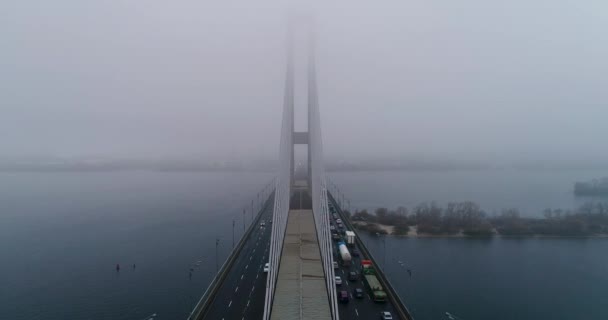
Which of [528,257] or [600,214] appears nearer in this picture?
[528,257]

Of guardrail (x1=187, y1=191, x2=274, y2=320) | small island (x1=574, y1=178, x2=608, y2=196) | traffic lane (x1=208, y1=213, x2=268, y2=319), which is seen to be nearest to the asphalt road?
traffic lane (x1=208, y1=213, x2=268, y2=319)

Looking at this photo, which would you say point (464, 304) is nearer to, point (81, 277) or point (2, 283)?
point (81, 277)

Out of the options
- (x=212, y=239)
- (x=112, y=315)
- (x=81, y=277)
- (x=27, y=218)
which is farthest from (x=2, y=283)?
(x=27, y=218)

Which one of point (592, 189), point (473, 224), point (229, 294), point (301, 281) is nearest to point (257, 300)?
point (229, 294)

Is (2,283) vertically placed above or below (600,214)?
below

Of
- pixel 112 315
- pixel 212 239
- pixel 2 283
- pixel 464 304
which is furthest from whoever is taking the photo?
pixel 212 239

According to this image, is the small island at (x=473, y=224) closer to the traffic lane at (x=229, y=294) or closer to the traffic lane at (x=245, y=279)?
the traffic lane at (x=245, y=279)
